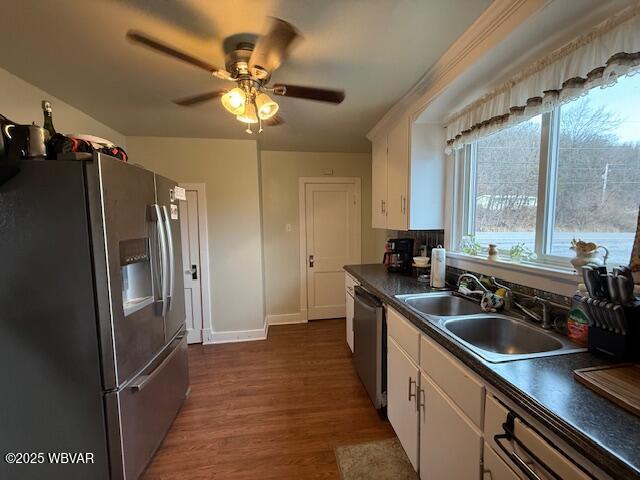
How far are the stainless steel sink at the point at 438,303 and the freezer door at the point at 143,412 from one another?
5.33ft

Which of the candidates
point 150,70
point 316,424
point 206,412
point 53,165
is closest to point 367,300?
point 316,424

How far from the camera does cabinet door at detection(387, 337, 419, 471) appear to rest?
148cm

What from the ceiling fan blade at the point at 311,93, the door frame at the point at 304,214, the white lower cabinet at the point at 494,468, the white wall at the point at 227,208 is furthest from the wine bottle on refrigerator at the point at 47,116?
the door frame at the point at 304,214

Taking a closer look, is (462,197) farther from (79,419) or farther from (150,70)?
(79,419)

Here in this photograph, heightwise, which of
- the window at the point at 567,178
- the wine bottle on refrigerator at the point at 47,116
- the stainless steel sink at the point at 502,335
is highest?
the wine bottle on refrigerator at the point at 47,116

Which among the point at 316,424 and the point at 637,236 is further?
the point at 316,424

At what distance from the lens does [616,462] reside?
58cm

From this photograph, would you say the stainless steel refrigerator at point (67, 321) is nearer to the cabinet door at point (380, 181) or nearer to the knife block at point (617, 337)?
the knife block at point (617, 337)

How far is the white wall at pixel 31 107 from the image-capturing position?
Result: 167 centimetres

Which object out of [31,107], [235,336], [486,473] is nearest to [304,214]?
[235,336]

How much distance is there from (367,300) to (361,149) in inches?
92.6

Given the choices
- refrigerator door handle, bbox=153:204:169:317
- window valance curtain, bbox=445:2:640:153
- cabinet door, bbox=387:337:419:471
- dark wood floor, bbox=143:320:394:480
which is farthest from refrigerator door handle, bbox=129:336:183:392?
window valance curtain, bbox=445:2:640:153

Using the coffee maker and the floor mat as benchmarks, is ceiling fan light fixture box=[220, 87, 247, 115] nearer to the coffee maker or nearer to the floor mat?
the coffee maker

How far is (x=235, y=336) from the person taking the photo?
11.0 feet
